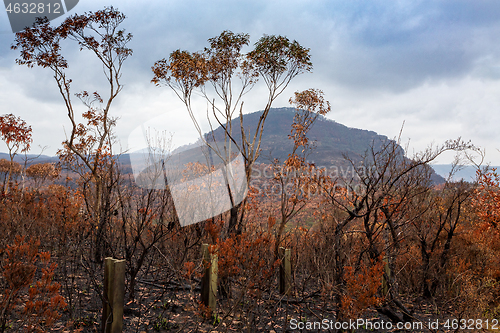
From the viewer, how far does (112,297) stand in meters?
3.21

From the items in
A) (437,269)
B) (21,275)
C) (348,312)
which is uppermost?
(21,275)

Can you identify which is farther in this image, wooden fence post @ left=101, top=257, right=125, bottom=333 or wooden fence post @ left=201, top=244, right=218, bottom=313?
wooden fence post @ left=201, top=244, right=218, bottom=313

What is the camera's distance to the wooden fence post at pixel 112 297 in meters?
3.21

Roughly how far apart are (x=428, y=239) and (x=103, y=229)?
684cm

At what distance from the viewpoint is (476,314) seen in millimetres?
4008

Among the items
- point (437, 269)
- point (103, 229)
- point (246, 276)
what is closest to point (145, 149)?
point (103, 229)

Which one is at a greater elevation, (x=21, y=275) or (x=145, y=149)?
(x=145, y=149)

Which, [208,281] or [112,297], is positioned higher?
[112,297]

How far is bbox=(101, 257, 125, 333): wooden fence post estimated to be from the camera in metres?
3.21

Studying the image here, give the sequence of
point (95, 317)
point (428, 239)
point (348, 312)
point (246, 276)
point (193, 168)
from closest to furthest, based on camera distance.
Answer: point (348, 312), point (246, 276), point (95, 317), point (428, 239), point (193, 168)

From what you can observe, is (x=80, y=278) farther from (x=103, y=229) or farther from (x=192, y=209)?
(x=192, y=209)

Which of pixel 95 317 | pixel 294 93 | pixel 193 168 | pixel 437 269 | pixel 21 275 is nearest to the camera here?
pixel 21 275

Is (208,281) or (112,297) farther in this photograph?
(208,281)

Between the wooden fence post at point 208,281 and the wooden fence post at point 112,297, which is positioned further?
the wooden fence post at point 208,281
